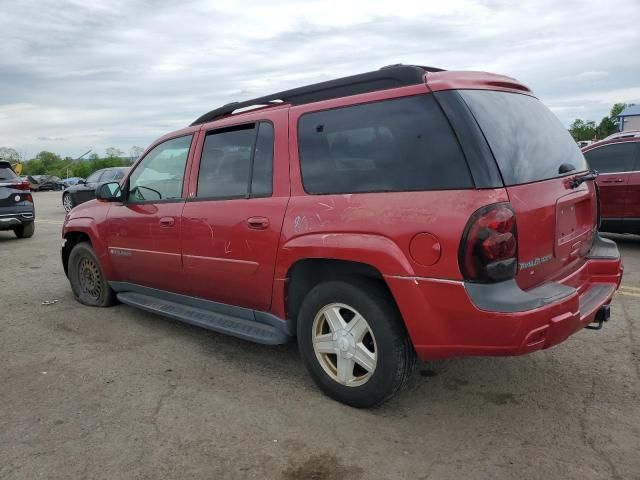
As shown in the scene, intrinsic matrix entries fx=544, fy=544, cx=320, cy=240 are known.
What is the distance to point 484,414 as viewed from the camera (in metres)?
3.14

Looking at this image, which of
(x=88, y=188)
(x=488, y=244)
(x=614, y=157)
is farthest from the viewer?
(x=88, y=188)

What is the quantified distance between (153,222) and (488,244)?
9.45ft

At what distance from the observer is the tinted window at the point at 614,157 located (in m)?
7.98

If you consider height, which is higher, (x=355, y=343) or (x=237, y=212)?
(x=237, y=212)

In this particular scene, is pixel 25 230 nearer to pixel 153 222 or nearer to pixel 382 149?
pixel 153 222

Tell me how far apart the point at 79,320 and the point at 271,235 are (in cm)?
272

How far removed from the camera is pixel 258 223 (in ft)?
11.6

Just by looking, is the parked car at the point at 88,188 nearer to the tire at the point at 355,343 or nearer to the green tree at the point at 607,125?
the tire at the point at 355,343

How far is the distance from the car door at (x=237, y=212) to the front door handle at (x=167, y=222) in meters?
0.16

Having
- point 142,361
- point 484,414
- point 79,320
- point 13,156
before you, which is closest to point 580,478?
point 484,414

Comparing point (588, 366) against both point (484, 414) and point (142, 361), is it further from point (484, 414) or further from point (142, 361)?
point (142, 361)

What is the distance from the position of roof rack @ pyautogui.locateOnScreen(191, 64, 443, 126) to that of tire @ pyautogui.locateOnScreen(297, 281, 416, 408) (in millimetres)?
1143

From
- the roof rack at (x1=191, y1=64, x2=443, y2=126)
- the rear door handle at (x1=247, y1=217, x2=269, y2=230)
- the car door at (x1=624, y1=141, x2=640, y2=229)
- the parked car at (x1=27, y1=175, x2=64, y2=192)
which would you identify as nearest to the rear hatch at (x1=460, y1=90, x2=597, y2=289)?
the roof rack at (x1=191, y1=64, x2=443, y2=126)

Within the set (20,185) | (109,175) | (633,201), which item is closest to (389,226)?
(633,201)
